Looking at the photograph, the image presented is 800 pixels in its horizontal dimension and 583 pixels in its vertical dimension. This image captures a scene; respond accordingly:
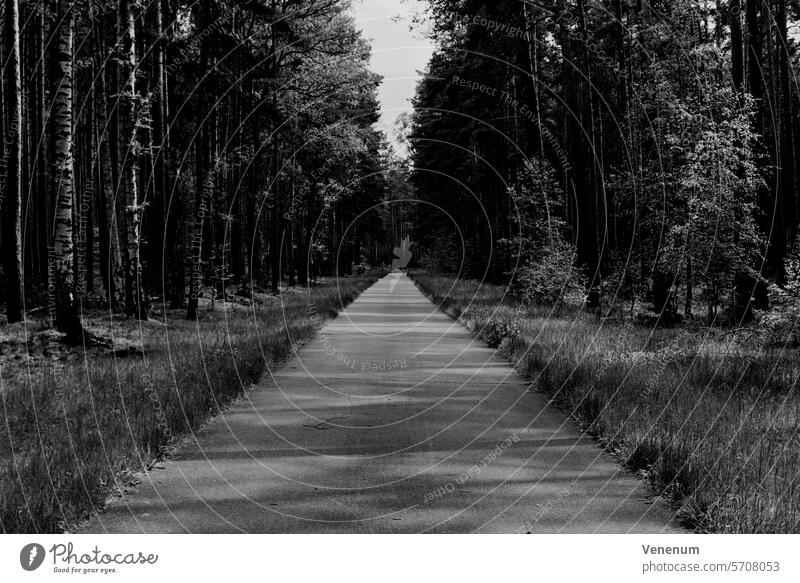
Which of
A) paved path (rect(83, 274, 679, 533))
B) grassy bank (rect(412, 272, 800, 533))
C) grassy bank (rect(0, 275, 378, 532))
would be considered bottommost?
paved path (rect(83, 274, 679, 533))

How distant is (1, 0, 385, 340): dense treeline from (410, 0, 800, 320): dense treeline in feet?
20.7

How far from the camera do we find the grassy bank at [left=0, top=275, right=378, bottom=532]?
17.4 ft

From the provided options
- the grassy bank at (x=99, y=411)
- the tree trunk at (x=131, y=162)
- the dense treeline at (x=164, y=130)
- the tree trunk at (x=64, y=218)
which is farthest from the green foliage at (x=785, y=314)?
the tree trunk at (x=131, y=162)

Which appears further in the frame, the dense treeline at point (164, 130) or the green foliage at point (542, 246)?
the green foliage at point (542, 246)

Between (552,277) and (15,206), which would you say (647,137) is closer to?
(552,277)

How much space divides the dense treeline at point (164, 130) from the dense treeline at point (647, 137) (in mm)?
6318

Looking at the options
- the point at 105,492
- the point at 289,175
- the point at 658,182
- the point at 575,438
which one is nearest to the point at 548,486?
the point at 575,438

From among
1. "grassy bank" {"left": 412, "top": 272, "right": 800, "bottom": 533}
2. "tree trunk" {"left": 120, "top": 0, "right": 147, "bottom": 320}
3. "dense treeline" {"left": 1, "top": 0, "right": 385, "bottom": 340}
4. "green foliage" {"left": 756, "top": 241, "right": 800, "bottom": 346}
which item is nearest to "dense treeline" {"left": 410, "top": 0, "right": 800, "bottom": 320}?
"green foliage" {"left": 756, "top": 241, "right": 800, "bottom": 346}

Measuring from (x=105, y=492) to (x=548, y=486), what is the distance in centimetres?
348

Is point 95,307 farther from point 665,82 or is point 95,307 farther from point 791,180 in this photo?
point 791,180

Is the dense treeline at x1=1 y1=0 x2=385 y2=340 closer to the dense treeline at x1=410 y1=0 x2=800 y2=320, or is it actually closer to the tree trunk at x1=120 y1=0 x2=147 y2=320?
the tree trunk at x1=120 y1=0 x2=147 y2=320

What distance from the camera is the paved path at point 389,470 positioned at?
5.20m

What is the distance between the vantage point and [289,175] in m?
35.7

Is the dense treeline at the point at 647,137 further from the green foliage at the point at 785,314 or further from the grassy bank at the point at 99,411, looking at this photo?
the grassy bank at the point at 99,411
